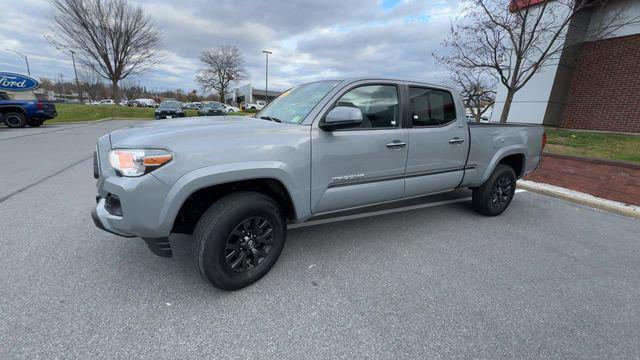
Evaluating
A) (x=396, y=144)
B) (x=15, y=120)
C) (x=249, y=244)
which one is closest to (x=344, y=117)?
(x=396, y=144)

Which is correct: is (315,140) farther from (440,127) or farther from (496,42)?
(496,42)

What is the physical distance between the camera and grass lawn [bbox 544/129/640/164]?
6.66 m

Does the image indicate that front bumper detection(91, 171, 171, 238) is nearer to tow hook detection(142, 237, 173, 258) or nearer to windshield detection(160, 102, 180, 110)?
tow hook detection(142, 237, 173, 258)

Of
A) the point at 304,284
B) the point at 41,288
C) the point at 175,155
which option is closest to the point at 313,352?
the point at 304,284

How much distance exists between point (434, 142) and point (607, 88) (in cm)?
1056

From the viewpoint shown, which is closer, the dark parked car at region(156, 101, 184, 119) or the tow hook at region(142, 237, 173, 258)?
the tow hook at region(142, 237, 173, 258)

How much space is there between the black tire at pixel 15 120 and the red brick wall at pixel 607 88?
2402 centimetres

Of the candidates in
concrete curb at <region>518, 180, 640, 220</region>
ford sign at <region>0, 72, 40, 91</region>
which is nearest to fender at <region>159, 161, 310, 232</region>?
concrete curb at <region>518, 180, 640, 220</region>

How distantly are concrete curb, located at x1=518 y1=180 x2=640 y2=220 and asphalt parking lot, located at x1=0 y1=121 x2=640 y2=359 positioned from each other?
1.32 metres

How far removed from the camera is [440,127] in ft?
12.1

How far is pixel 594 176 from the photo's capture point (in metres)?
5.82

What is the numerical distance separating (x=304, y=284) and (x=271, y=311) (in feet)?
1.43

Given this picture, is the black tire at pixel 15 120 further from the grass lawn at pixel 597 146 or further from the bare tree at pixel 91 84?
the bare tree at pixel 91 84

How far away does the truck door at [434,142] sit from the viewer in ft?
11.3
